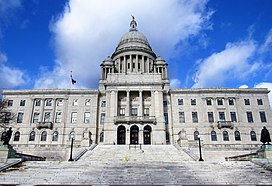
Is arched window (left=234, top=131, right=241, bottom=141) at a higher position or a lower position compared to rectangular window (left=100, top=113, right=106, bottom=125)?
lower

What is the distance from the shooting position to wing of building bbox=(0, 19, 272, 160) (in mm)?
41250

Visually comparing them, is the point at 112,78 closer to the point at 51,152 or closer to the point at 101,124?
the point at 101,124

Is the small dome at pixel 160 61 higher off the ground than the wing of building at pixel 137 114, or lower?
higher

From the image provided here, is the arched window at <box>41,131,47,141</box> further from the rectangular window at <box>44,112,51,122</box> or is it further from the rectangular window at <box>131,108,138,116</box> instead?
the rectangular window at <box>131,108,138,116</box>

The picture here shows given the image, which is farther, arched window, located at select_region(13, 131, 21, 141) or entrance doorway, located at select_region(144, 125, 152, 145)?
arched window, located at select_region(13, 131, 21, 141)

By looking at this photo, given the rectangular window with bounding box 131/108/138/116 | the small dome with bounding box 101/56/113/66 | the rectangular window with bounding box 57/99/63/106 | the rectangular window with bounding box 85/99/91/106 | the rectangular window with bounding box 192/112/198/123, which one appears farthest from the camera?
the small dome with bounding box 101/56/113/66

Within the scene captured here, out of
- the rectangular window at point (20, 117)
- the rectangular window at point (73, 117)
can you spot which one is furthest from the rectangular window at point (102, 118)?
the rectangular window at point (20, 117)

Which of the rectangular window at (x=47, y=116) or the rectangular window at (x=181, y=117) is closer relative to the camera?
Answer: the rectangular window at (x=181, y=117)

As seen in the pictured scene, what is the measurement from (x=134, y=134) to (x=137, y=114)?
4.11 meters

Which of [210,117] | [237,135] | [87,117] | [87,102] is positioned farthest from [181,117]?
[87,102]

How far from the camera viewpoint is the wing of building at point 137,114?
41.2 metres

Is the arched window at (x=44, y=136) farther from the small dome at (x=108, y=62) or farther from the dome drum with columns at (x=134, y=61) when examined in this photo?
the small dome at (x=108, y=62)

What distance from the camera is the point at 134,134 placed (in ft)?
137

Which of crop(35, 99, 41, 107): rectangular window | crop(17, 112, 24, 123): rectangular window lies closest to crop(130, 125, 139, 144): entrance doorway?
crop(35, 99, 41, 107): rectangular window
